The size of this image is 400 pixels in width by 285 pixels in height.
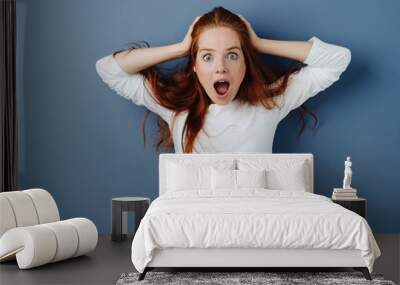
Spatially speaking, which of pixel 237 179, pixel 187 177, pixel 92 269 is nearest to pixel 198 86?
pixel 187 177

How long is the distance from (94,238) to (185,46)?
2.17 meters

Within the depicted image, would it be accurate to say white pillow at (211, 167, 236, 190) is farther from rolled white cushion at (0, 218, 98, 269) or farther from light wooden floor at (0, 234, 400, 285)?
rolled white cushion at (0, 218, 98, 269)

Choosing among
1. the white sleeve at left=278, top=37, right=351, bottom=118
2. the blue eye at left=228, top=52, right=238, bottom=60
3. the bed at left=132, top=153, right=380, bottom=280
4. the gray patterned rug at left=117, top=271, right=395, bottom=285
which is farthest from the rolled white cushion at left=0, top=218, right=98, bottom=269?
the white sleeve at left=278, top=37, right=351, bottom=118

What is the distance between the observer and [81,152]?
23.1ft

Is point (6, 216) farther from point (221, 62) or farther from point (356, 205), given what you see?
point (356, 205)

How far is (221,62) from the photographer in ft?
22.1

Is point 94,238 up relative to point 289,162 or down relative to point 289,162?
down

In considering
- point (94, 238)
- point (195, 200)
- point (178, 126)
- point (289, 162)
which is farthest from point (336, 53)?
point (94, 238)

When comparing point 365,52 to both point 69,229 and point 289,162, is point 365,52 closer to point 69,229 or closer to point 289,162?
point 289,162

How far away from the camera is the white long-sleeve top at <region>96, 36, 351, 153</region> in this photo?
22.3 feet

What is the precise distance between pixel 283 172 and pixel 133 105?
1.69 metres

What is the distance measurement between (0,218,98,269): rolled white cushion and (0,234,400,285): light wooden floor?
80mm

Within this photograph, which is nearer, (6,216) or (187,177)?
(6,216)

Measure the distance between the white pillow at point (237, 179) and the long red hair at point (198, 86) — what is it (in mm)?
713
